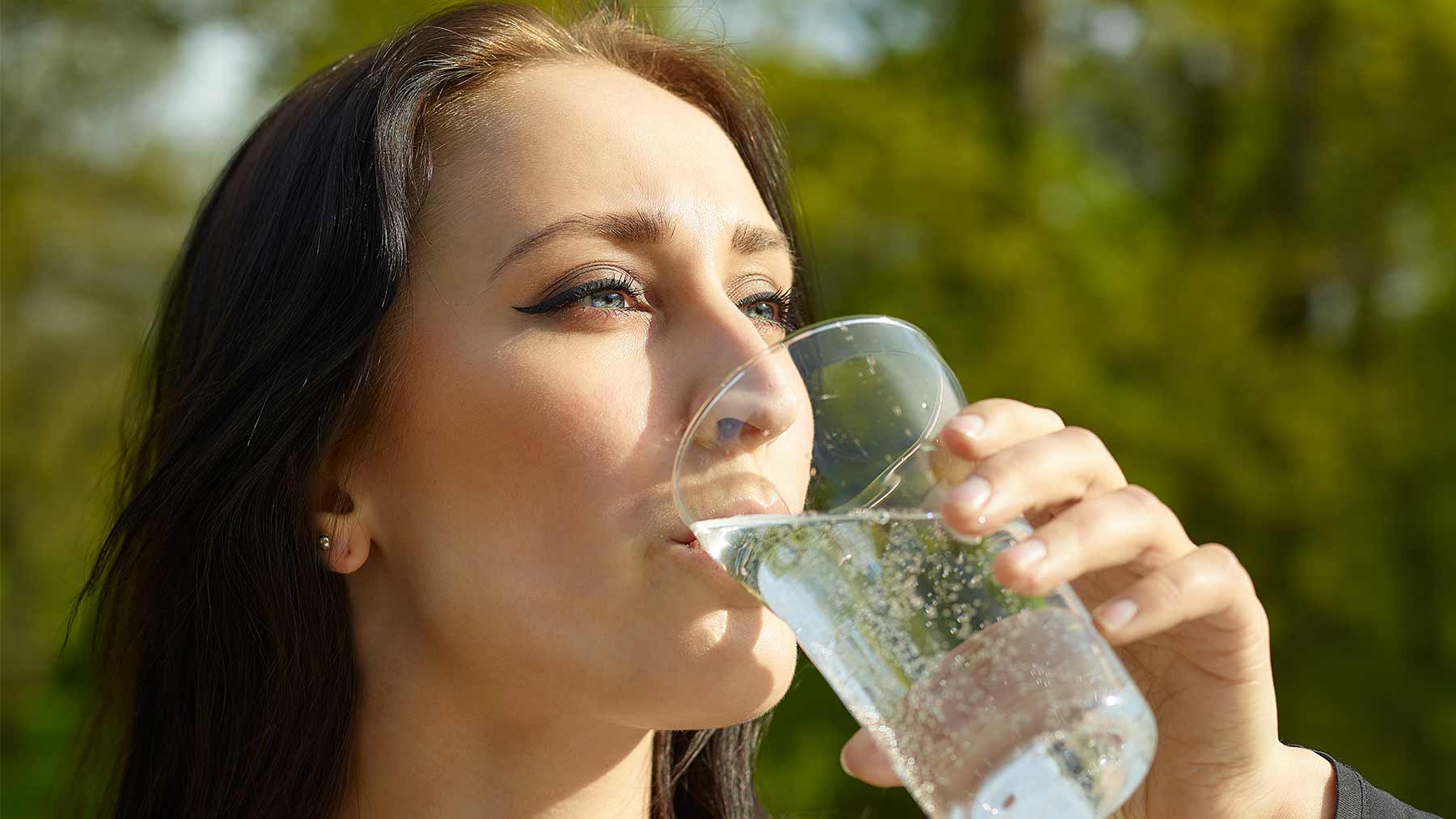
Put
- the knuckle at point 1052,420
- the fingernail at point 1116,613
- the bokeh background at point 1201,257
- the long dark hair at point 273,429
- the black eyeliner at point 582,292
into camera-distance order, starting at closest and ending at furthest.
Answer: the fingernail at point 1116,613
the knuckle at point 1052,420
the black eyeliner at point 582,292
the long dark hair at point 273,429
the bokeh background at point 1201,257

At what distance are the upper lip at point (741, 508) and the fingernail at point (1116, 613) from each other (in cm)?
40

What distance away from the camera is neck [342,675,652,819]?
86.4 inches

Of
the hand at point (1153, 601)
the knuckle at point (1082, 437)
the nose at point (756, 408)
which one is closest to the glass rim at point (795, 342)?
the nose at point (756, 408)

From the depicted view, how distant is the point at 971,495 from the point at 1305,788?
1047mm

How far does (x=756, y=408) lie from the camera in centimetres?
143

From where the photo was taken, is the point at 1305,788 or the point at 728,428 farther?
the point at 1305,788

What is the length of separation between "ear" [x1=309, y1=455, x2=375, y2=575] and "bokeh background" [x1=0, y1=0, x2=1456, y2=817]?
4.57m

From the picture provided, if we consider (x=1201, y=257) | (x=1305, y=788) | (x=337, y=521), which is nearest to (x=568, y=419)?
(x=337, y=521)

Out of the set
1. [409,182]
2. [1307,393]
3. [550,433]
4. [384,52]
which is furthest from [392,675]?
[1307,393]

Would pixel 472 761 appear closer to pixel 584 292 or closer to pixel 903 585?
pixel 584 292

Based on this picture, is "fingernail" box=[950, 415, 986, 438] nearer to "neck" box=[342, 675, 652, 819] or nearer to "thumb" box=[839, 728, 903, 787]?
"thumb" box=[839, 728, 903, 787]

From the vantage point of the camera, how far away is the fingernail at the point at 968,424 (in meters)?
1.43

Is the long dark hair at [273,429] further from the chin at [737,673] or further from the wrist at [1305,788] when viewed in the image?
the wrist at [1305,788]

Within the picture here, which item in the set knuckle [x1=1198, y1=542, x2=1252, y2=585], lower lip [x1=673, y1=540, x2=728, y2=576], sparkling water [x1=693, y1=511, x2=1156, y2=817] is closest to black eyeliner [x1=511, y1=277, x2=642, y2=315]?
lower lip [x1=673, y1=540, x2=728, y2=576]
